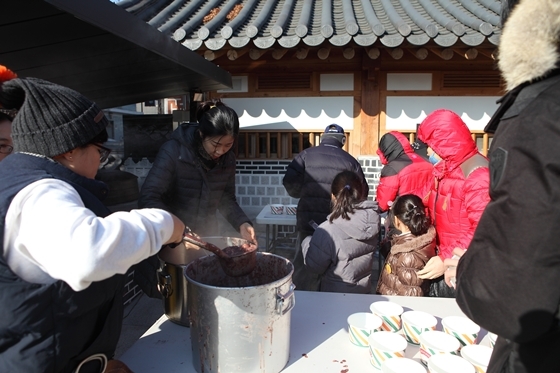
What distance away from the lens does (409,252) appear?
248 cm

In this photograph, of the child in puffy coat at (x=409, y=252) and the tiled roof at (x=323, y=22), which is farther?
the tiled roof at (x=323, y=22)

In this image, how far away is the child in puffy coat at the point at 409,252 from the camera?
2457mm

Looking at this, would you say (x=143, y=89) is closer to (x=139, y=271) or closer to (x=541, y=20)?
(x=139, y=271)

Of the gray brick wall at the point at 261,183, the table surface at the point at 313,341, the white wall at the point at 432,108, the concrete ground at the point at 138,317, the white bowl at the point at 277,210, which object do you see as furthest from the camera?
the gray brick wall at the point at 261,183

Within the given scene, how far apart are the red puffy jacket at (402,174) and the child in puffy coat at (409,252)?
992 mm

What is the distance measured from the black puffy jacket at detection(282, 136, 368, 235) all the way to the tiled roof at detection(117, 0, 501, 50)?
162 centimetres

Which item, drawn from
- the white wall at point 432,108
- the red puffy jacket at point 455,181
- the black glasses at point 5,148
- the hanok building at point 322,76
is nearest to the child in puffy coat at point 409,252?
the red puffy jacket at point 455,181

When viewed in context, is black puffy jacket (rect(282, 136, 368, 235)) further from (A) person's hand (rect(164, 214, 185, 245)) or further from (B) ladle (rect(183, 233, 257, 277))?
(A) person's hand (rect(164, 214, 185, 245))

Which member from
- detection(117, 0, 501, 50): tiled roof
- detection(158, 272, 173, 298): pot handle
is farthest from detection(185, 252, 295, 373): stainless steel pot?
detection(117, 0, 501, 50): tiled roof

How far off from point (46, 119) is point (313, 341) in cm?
132

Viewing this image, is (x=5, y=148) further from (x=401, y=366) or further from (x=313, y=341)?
(x=401, y=366)

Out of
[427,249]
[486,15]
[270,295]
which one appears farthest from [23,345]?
[486,15]

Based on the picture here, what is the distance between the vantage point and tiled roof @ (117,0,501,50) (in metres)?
4.29

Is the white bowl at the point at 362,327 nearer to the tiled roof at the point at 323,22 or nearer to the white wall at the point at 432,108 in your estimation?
the tiled roof at the point at 323,22
